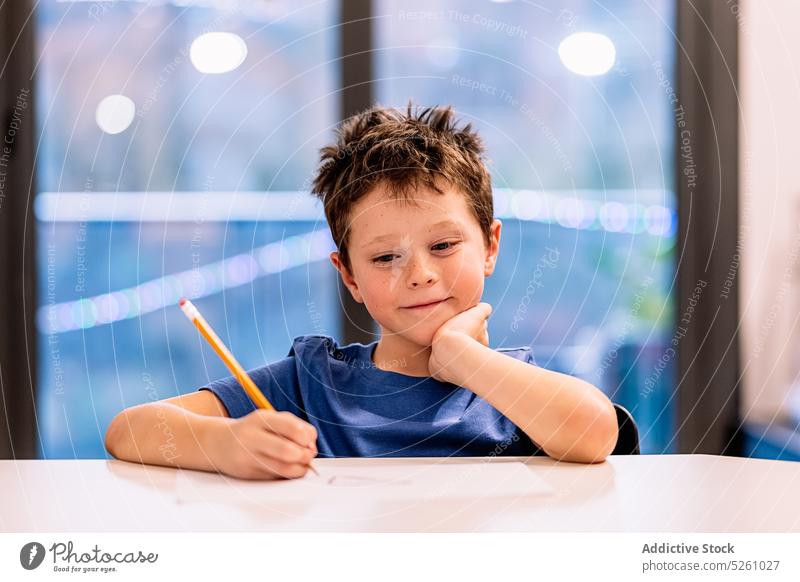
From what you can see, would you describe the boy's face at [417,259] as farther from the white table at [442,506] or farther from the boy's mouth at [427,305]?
the white table at [442,506]

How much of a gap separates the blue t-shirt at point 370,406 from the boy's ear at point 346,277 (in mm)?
54

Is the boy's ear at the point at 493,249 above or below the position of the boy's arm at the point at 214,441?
above

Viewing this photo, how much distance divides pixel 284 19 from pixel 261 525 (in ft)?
1.18

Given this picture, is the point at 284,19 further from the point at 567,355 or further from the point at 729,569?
the point at 729,569

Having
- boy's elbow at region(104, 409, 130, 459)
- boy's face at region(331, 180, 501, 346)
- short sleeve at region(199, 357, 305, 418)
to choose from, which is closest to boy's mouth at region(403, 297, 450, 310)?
boy's face at region(331, 180, 501, 346)

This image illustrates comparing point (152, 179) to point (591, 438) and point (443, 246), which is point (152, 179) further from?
point (591, 438)

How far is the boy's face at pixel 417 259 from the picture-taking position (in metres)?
0.51

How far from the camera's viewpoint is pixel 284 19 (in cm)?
52

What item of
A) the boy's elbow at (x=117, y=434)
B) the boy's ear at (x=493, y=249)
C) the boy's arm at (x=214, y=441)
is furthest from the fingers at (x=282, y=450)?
the boy's ear at (x=493, y=249)

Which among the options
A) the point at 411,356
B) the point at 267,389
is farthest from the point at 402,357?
the point at 267,389

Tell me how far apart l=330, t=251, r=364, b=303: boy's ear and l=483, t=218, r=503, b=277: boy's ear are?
0.33ft

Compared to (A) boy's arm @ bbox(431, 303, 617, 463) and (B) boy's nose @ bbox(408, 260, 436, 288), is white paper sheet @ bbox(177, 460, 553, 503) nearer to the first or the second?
(A) boy's arm @ bbox(431, 303, 617, 463)

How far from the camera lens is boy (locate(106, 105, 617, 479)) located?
0.47 m

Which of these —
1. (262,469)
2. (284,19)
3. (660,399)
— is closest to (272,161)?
(284,19)
